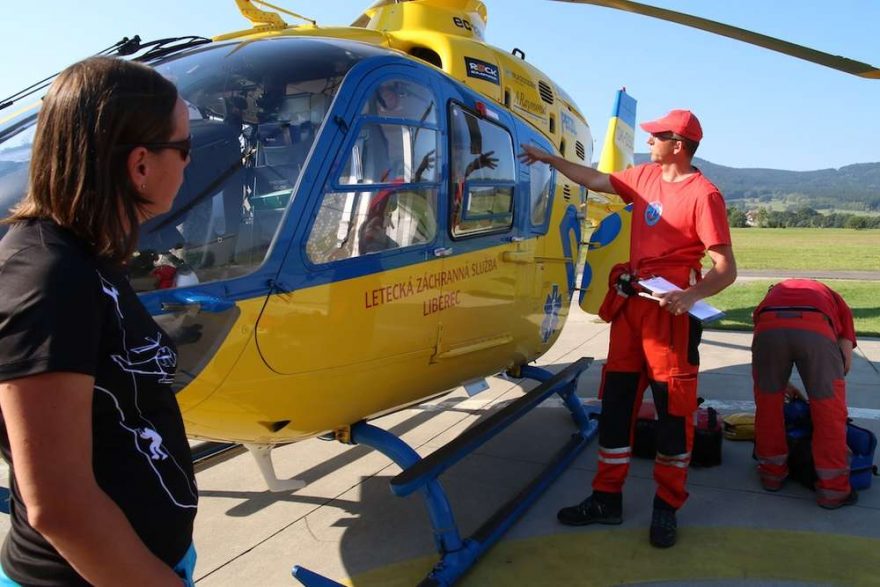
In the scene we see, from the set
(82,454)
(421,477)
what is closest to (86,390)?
(82,454)

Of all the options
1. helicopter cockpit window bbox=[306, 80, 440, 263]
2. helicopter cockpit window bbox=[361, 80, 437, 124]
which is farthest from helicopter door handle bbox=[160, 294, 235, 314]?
helicopter cockpit window bbox=[361, 80, 437, 124]

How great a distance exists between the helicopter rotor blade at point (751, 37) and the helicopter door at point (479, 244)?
146 centimetres

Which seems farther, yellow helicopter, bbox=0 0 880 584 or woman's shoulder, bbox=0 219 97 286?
yellow helicopter, bbox=0 0 880 584

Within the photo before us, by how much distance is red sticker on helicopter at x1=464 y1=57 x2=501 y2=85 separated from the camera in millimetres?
4020

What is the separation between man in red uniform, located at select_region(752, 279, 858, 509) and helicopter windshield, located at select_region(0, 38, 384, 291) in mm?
2722

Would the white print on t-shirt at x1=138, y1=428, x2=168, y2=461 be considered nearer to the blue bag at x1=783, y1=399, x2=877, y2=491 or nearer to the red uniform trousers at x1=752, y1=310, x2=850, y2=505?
the red uniform trousers at x1=752, y1=310, x2=850, y2=505

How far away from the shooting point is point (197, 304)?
7.28 ft

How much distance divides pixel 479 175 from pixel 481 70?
0.91 meters

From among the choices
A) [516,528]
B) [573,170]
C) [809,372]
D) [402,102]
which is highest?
[402,102]

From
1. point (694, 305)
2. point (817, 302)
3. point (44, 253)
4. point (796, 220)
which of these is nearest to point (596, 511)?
point (694, 305)

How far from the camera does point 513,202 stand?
3877mm

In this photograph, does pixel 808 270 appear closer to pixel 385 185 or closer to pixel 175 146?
pixel 385 185

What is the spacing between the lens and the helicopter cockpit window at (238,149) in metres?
2.29

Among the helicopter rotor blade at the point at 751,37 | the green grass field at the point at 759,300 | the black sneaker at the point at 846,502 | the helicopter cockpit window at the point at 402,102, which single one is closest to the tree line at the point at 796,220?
→ the green grass field at the point at 759,300
